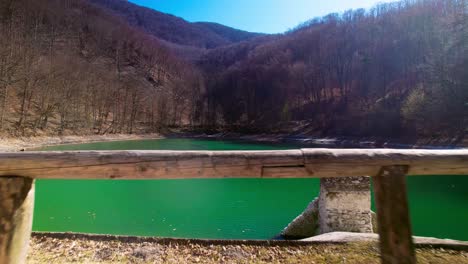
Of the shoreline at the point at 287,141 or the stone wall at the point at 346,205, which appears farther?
the shoreline at the point at 287,141

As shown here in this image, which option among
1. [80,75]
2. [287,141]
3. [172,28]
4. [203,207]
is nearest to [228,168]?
[203,207]

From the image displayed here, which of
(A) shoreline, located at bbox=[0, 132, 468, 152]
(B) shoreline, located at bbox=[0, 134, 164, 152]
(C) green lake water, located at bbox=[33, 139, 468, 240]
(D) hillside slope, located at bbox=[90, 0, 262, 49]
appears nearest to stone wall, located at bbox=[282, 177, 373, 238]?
(C) green lake water, located at bbox=[33, 139, 468, 240]

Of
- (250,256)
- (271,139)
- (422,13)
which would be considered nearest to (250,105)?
(271,139)

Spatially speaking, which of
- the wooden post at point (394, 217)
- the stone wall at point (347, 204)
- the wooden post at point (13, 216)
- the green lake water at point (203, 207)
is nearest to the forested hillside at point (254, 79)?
the green lake water at point (203, 207)

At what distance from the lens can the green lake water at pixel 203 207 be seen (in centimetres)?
823

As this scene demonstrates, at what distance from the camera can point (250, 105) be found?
198 ft

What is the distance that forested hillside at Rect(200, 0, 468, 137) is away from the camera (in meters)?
24.4

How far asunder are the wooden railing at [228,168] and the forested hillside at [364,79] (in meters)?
25.1

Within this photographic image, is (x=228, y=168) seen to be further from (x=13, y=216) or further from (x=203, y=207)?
(x=203, y=207)

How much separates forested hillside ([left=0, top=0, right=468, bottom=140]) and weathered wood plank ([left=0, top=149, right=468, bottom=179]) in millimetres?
25216

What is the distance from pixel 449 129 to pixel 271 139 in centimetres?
2159

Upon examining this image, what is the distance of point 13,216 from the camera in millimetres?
2152

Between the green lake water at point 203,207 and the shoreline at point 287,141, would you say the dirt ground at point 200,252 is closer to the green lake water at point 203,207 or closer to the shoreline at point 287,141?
the green lake water at point 203,207

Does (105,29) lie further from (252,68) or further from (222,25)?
(222,25)
